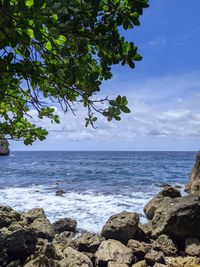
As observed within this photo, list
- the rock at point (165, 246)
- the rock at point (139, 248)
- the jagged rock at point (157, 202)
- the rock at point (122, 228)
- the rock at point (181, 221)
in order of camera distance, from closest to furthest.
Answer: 1. the rock at point (165, 246)
2. the rock at point (139, 248)
3. the rock at point (181, 221)
4. the rock at point (122, 228)
5. the jagged rock at point (157, 202)

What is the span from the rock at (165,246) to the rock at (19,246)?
178 inches

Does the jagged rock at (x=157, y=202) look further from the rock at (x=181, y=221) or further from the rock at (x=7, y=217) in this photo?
the rock at (x=7, y=217)

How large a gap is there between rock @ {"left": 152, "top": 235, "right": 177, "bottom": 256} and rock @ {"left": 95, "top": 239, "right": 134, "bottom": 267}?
98 cm

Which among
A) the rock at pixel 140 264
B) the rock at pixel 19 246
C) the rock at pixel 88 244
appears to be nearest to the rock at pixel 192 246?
the rock at pixel 140 264

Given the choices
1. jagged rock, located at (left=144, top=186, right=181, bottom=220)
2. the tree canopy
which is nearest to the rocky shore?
jagged rock, located at (left=144, top=186, right=181, bottom=220)

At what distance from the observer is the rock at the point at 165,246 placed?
1058 centimetres

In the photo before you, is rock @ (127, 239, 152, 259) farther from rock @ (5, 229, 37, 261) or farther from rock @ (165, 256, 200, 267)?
rock @ (5, 229, 37, 261)

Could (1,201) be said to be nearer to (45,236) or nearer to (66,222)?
(66,222)

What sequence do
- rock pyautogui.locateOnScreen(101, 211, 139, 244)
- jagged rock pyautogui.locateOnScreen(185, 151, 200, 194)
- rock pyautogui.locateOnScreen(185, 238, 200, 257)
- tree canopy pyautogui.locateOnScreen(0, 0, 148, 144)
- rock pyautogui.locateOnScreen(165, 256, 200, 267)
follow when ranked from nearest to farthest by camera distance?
tree canopy pyautogui.locateOnScreen(0, 0, 148, 144) < rock pyautogui.locateOnScreen(165, 256, 200, 267) < rock pyautogui.locateOnScreen(185, 238, 200, 257) < rock pyautogui.locateOnScreen(101, 211, 139, 244) < jagged rock pyautogui.locateOnScreen(185, 151, 200, 194)

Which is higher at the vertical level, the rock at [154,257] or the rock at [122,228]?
the rock at [122,228]

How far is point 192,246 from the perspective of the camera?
Result: 1057cm

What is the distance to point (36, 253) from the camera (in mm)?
7512

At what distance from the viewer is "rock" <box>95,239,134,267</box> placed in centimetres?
986

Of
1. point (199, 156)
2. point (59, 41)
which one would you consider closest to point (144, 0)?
point (59, 41)
